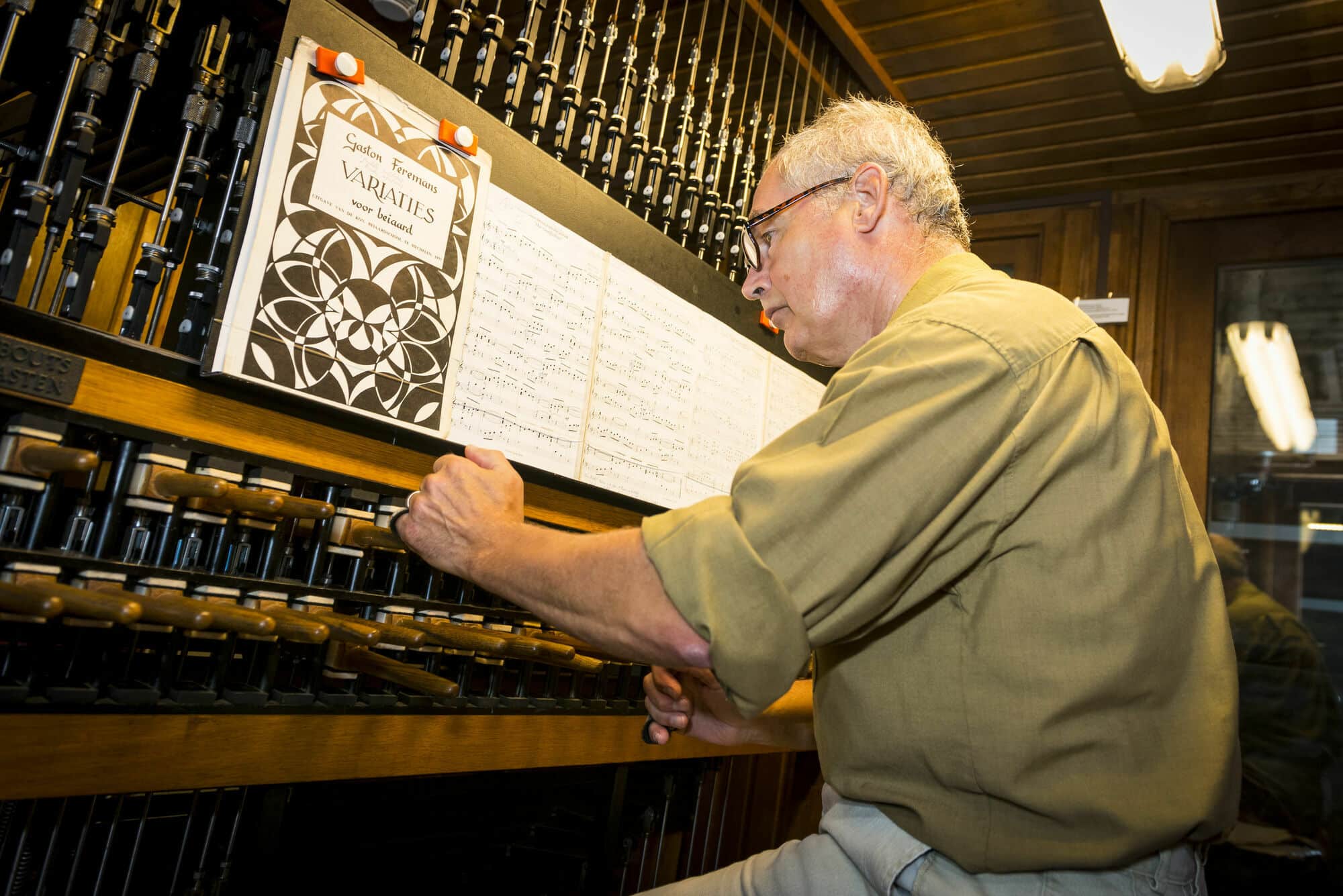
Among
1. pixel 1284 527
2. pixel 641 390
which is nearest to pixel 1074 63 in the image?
pixel 1284 527

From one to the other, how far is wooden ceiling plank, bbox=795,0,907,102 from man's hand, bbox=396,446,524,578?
243 centimetres

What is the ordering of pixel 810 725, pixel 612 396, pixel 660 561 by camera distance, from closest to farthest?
pixel 660 561 < pixel 810 725 < pixel 612 396

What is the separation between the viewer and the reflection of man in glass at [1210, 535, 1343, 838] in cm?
315

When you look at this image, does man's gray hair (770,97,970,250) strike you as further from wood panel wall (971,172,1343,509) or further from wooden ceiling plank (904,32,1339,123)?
wood panel wall (971,172,1343,509)

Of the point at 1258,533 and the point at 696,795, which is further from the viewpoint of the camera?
the point at 1258,533

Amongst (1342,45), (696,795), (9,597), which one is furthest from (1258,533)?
(9,597)

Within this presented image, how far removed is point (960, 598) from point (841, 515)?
0.80 ft

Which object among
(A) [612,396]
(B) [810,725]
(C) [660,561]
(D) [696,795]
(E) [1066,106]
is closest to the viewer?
(C) [660,561]

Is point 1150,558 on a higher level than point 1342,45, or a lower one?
lower

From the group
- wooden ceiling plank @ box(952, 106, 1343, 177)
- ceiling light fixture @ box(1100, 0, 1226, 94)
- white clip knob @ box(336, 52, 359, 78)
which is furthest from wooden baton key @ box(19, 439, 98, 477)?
wooden ceiling plank @ box(952, 106, 1343, 177)

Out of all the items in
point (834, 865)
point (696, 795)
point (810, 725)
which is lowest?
point (696, 795)

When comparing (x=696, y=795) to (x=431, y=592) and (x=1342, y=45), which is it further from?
(x=1342, y=45)

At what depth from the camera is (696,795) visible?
247 centimetres

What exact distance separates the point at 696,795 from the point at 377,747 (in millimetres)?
1323
